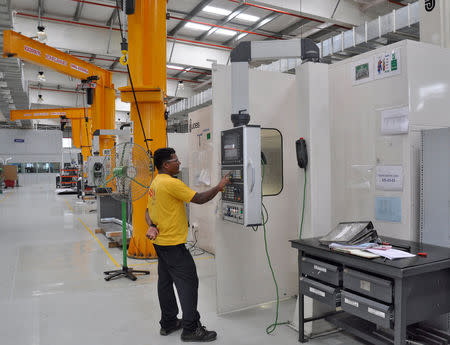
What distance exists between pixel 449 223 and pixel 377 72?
120 centimetres

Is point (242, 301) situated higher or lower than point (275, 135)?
lower

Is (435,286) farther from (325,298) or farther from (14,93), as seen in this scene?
(14,93)

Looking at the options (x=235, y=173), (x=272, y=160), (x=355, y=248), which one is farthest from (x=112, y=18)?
(x=355, y=248)

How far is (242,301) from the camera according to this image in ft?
11.1

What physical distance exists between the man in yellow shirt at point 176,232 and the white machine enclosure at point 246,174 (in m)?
0.12

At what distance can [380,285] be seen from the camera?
6.82 feet

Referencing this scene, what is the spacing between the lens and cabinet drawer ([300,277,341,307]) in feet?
7.68

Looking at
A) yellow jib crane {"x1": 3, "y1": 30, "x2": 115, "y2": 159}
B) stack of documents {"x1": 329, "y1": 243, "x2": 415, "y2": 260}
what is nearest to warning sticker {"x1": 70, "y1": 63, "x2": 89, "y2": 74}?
yellow jib crane {"x1": 3, "y1": 30, "x2": 115, "y2": 159}

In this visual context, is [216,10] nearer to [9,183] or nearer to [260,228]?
[260,228]

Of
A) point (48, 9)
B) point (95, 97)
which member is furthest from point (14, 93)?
point (48, 9)

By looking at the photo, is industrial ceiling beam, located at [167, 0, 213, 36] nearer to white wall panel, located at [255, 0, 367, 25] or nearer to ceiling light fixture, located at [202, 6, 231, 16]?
ceiling light fixture, located at [202, 6, 231, 16]

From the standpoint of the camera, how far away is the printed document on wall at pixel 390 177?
8.69ft

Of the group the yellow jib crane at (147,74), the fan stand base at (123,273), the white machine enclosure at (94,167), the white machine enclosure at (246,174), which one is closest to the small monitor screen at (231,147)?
the white machine enclosure at (246,174)

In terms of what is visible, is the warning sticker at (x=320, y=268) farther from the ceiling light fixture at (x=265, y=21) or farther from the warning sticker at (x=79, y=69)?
the warning sticker at (x=79, y=69)
